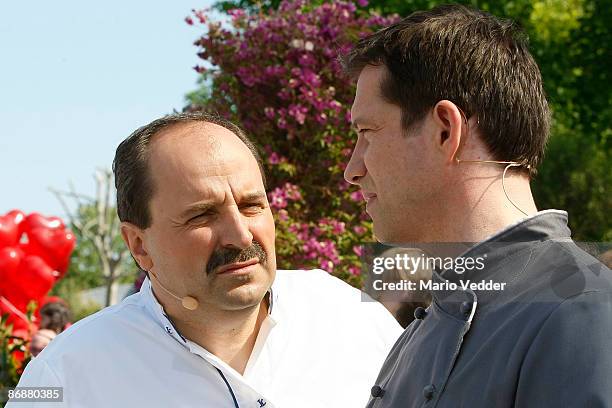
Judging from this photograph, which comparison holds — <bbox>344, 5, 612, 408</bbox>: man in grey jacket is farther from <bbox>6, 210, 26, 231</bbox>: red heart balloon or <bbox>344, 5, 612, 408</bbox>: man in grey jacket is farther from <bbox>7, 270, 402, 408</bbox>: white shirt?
<bbox>6, 210, 26, 231</bbox>: red heart balloon

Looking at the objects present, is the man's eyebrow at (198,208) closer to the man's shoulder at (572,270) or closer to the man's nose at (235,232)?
the man's nose at (235,232)

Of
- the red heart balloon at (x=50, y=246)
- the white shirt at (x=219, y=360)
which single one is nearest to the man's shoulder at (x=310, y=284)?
the white shirt at (x=219, y=360)

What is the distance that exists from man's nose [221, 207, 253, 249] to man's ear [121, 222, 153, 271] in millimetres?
316

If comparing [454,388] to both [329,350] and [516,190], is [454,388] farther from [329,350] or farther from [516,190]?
[329,350]

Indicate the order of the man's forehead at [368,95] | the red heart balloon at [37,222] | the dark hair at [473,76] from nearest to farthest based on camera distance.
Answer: the dark hair at [473,76] < the man's forehead at [368,95] < the red heart balloon at [37,222]

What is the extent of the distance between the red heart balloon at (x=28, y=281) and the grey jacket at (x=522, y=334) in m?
11.7

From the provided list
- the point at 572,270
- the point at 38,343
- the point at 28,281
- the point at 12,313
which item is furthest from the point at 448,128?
the point at 28,281

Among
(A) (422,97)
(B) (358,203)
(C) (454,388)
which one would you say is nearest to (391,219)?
(A) (422,97)

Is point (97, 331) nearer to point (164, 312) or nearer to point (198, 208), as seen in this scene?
point (164, 312)

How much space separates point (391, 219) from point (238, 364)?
1.13 metres

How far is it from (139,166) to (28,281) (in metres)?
10.6

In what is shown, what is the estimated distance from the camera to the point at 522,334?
5.26 feet

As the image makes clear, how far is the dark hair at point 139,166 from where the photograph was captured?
9.46ft

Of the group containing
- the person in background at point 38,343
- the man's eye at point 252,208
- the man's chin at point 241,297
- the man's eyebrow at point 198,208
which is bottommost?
the person in background at point 38,343
